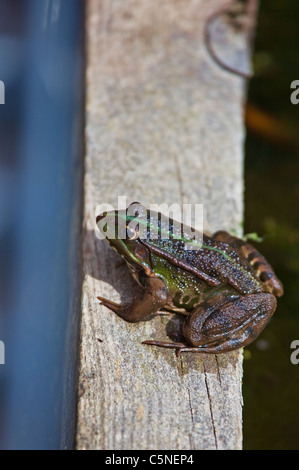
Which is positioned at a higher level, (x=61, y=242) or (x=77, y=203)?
(x=77, y=203)

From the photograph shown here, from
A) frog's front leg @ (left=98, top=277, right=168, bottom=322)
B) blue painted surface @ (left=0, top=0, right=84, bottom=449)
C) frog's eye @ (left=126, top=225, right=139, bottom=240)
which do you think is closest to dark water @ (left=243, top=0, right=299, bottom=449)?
frog's front leg @ (left=98, top=277, right=168, bottom=322)

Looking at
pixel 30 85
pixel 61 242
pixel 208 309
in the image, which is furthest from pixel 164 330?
pixel 30 85

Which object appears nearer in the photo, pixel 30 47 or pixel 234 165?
pixel 234 165

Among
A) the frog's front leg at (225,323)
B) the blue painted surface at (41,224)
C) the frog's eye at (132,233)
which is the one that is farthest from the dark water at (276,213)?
the blue painted surface at (41,224)

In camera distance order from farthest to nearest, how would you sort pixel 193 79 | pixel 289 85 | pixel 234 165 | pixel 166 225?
pixel 289 85 → pixel 193 79 → pixel 234 165 → pixel 166 225

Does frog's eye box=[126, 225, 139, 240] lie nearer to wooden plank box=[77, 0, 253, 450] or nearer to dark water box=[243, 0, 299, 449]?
wooden plank box=[77, 0, 253, 450]

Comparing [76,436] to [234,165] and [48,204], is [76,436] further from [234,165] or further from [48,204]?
[48,204]

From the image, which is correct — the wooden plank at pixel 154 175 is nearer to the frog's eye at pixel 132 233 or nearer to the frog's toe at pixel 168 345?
the frog's toe at pixel 168 345

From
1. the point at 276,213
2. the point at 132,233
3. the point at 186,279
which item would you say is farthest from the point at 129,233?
the point at 276,213
